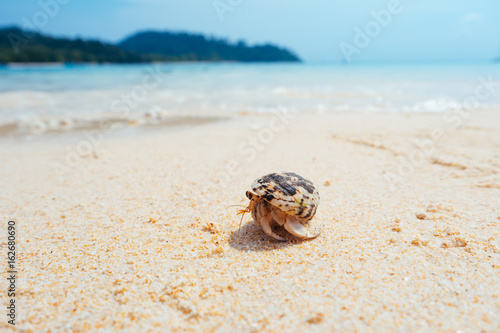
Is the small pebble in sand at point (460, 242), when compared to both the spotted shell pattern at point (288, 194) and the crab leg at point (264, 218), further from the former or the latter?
the crab leg at point (264, 218)

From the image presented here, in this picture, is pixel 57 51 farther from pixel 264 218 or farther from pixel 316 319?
A: pixel 316 319

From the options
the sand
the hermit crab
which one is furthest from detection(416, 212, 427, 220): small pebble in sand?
the hermit crab

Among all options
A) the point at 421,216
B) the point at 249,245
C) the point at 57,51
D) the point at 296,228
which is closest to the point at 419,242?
the point at 421,216

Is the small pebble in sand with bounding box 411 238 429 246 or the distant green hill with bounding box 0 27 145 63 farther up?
the distant green hill with bounding box 0 27 145 63

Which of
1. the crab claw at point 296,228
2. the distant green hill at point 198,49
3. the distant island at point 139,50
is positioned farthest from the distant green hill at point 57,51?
the crab claw at point 296,228

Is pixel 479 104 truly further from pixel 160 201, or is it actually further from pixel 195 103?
pixel 160 201

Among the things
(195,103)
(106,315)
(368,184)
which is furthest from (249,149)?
(195,103)

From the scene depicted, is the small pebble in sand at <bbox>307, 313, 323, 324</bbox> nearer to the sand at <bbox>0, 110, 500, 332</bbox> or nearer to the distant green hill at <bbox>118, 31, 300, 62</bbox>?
the sand at <bbox>0, 110, 500, 332</bbox>
